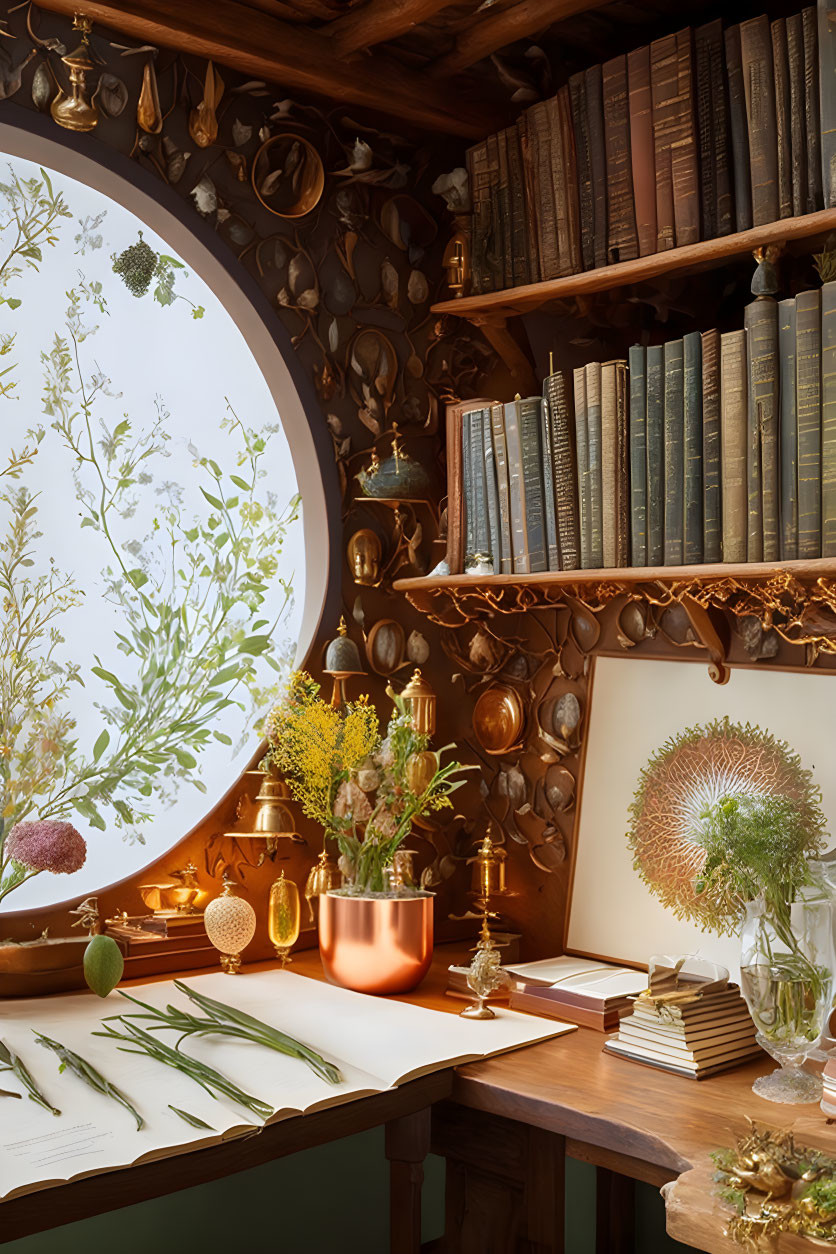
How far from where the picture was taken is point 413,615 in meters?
2.66

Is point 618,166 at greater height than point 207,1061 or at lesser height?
greater

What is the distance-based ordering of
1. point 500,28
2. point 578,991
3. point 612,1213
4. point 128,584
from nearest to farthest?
1. point 578,991
2. point 500,28
3. point 612,1213
4. point 128,584

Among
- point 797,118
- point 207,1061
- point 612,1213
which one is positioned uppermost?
point 797,118

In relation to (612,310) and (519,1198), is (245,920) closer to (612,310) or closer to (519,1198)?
(519,1198)

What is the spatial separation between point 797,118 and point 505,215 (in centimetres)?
67

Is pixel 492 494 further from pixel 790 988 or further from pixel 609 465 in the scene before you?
pixel 790 988

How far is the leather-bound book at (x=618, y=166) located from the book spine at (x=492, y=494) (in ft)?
1.30

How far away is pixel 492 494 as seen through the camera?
7.61 feet

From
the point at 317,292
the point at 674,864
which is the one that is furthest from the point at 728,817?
the point at 317,292

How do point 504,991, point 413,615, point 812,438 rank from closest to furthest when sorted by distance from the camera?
point 812,438, point 504,991, point 413,615

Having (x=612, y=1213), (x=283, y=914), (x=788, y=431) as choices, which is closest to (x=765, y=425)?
(x=788, y=431)

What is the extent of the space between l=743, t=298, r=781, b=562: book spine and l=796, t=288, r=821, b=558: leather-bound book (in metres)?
0.04

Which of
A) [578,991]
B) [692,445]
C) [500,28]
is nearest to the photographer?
[692,445]

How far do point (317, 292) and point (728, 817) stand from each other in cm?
139
